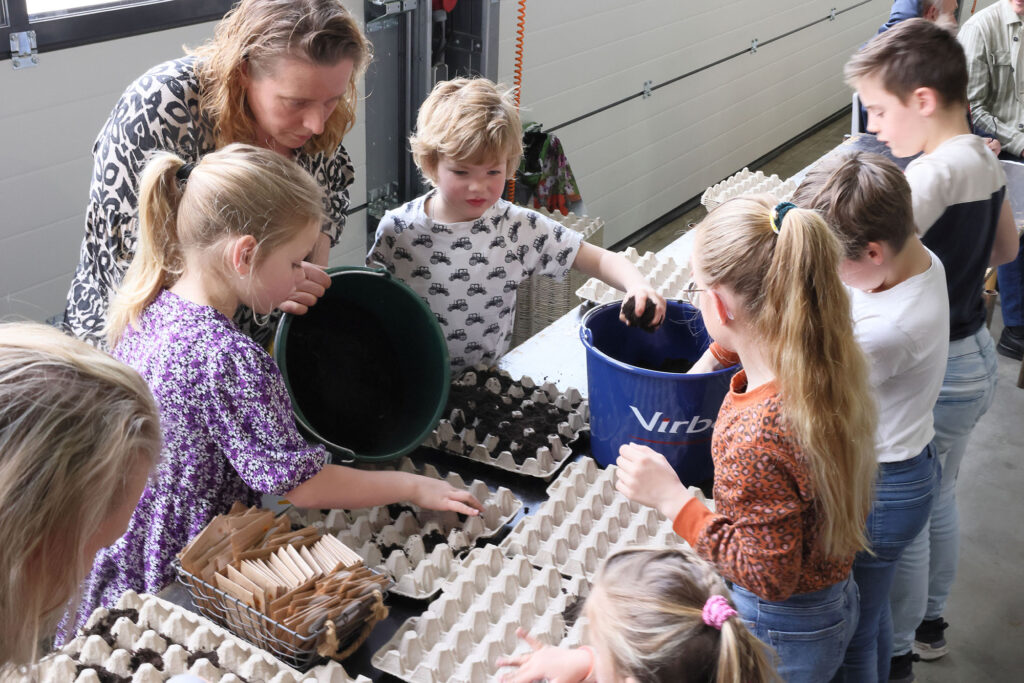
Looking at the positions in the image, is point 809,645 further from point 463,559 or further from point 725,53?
point 725,53

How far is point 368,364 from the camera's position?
1964mm

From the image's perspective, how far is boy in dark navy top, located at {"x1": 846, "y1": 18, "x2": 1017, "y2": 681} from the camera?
7.21 feet

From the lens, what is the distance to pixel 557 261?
231cm

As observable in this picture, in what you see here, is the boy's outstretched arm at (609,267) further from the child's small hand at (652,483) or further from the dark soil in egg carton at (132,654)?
the dark soil in egg carton at (132,654)

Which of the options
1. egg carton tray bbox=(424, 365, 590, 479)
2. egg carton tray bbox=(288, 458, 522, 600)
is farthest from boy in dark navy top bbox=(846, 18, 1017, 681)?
egg carton tray bbox=(288, 458, 522, 600)

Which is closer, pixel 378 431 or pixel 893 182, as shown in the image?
pixel 893 182

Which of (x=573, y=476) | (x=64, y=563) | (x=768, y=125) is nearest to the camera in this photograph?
(x=64, y=563)

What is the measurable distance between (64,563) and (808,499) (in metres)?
0.98

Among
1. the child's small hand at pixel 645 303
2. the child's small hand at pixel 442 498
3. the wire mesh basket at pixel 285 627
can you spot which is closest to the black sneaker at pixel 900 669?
the child's small hand at pixel 645 303

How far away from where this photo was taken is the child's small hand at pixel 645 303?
1.94m

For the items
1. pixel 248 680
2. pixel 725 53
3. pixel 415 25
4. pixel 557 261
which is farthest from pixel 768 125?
pixel 248 680

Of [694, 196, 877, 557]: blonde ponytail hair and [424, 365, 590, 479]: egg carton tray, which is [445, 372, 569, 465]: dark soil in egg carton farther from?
[694, 196, 877, 557]: blonde ponytail hair

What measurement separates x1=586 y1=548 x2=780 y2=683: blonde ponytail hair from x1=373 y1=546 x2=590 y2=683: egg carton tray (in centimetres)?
28

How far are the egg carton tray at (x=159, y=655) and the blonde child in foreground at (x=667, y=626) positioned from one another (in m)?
0.38
